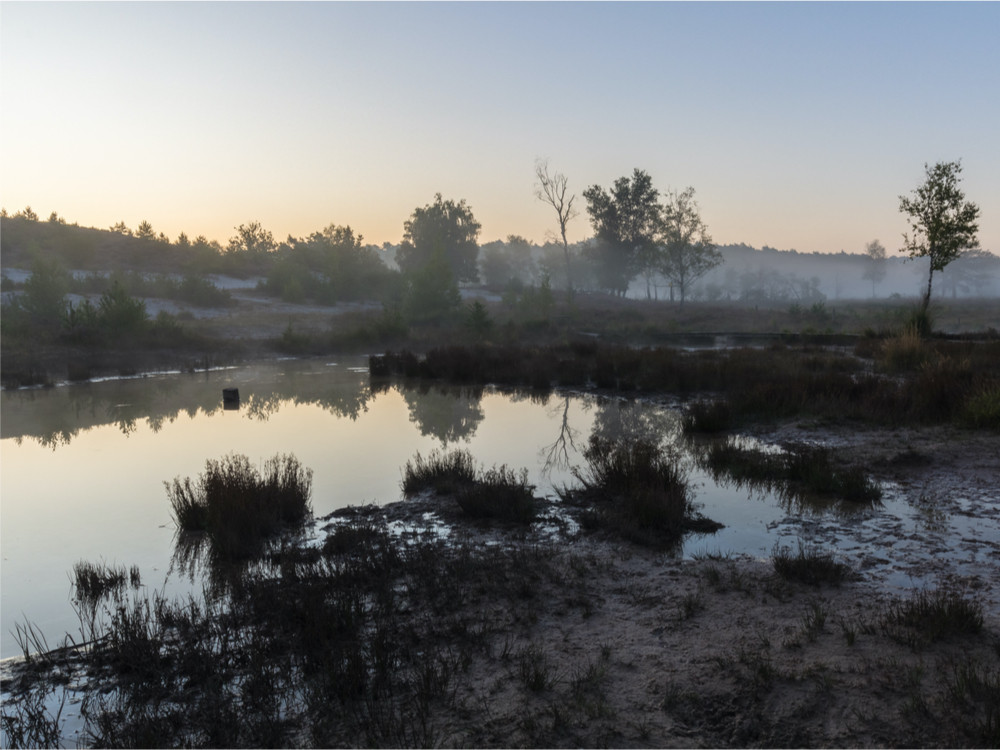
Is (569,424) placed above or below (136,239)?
below

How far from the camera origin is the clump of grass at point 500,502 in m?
6.93

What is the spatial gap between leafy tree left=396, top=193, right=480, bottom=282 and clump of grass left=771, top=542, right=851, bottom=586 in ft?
249

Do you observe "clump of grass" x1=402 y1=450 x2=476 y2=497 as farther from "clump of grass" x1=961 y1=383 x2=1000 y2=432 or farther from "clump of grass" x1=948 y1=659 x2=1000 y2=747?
"clump of grass" x1=961 y1=383 x2=1000 y2=432

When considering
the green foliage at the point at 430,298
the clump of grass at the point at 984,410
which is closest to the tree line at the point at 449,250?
the green foliage at the point at 430,298

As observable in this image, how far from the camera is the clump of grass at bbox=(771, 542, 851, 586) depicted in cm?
495

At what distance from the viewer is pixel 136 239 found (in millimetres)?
61719

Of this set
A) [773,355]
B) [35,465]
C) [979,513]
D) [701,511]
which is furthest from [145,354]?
[979,513]

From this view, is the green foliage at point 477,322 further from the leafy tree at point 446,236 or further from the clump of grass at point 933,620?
the leafy tree at point 446,236

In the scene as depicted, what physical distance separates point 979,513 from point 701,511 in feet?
9.25

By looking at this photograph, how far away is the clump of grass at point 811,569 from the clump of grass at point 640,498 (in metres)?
1.24

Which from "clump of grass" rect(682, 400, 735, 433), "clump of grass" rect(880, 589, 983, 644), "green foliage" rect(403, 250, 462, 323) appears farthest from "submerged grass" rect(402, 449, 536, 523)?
"green foliage" rect(403, 250, 462, 323)

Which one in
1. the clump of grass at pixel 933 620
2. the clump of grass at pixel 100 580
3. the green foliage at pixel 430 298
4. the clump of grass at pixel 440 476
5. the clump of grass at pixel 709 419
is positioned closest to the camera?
the clump of grass at pixel 933 620

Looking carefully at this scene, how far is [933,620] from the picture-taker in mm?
3949

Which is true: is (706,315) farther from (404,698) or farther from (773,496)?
(404,698)
